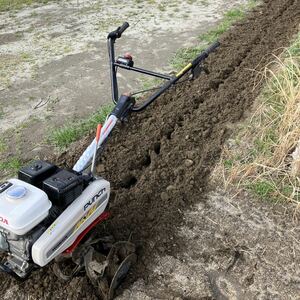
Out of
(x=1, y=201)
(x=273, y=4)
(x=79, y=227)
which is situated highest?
(x=1, y=201)

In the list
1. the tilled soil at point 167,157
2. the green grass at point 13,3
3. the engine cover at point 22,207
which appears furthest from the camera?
the green grass at point 13,3

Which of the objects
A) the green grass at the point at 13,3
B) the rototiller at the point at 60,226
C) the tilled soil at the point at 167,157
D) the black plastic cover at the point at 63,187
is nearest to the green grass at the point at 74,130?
the tilled soil at the point at 167,157

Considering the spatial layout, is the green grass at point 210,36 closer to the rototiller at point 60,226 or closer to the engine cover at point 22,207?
the rototiller at point 60,226

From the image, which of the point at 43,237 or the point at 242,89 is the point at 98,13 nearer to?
the point at 242,89

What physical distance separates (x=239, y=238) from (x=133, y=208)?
762 millimetres

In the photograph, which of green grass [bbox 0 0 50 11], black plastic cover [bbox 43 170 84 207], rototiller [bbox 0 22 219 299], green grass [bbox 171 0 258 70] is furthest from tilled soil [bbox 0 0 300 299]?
green grass [bbox 0 0 50 11]

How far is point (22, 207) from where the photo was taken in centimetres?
215

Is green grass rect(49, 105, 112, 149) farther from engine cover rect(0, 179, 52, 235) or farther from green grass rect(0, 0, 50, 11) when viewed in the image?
green grass rect(0, 0, 50, 11)

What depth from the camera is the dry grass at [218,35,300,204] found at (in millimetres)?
3326

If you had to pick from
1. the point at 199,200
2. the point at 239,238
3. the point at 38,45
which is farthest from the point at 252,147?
the point at 38,45

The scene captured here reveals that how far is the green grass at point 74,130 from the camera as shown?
409cm

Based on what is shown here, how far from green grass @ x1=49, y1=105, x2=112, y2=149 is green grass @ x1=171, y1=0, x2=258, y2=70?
1534 mm

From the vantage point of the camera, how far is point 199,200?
3.27 meters

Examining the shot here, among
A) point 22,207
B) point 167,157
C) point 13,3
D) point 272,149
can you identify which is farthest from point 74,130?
point 13,3
